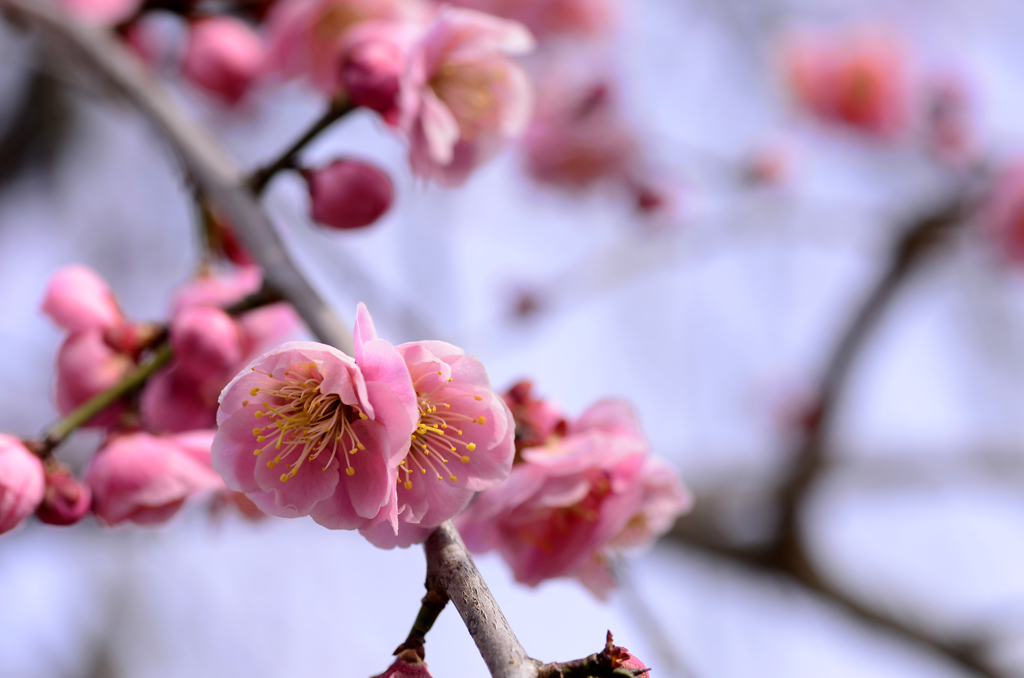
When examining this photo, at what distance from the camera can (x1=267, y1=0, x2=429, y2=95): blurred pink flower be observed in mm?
1348

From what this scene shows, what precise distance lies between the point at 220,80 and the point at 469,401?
109 cm

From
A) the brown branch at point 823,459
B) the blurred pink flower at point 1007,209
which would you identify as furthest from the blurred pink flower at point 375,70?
the blurred pink flower at point 1007,209

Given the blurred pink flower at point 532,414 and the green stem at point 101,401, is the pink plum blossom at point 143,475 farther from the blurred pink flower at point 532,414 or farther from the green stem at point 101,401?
the blurred pink flower at point 532,414

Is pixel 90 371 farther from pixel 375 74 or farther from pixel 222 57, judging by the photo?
pixel 222 57

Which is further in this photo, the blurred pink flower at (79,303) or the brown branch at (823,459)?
the brown branch at (823,459)

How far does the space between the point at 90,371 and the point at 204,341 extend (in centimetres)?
16

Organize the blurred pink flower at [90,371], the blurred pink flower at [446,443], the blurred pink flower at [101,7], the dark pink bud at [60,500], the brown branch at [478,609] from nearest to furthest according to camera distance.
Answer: the brown branch at [478,609], the blurred pink flower at [446,443], the dark pink bud at [60,500], the blurred pink flower at [90,371], the blurred pink flower at [101,7]

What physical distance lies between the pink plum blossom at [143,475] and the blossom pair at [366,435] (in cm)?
21

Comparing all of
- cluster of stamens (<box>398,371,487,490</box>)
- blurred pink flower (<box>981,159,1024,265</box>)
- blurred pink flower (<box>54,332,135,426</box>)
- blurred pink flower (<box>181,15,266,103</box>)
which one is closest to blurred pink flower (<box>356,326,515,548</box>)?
cluster of stamens (<box>398,371,487,490</box>)

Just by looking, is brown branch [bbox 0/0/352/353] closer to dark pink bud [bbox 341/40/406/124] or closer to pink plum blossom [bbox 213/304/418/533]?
pink plum blossom [bbox 213/304/418/533]

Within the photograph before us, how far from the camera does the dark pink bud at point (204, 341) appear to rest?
2.90ft

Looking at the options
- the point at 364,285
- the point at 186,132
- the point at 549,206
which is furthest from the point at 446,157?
the point at 549,206

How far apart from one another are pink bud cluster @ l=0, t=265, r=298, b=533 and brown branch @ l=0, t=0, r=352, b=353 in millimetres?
96

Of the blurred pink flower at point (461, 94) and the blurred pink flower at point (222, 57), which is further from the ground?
the blurred pink flower at point (222, 57)
